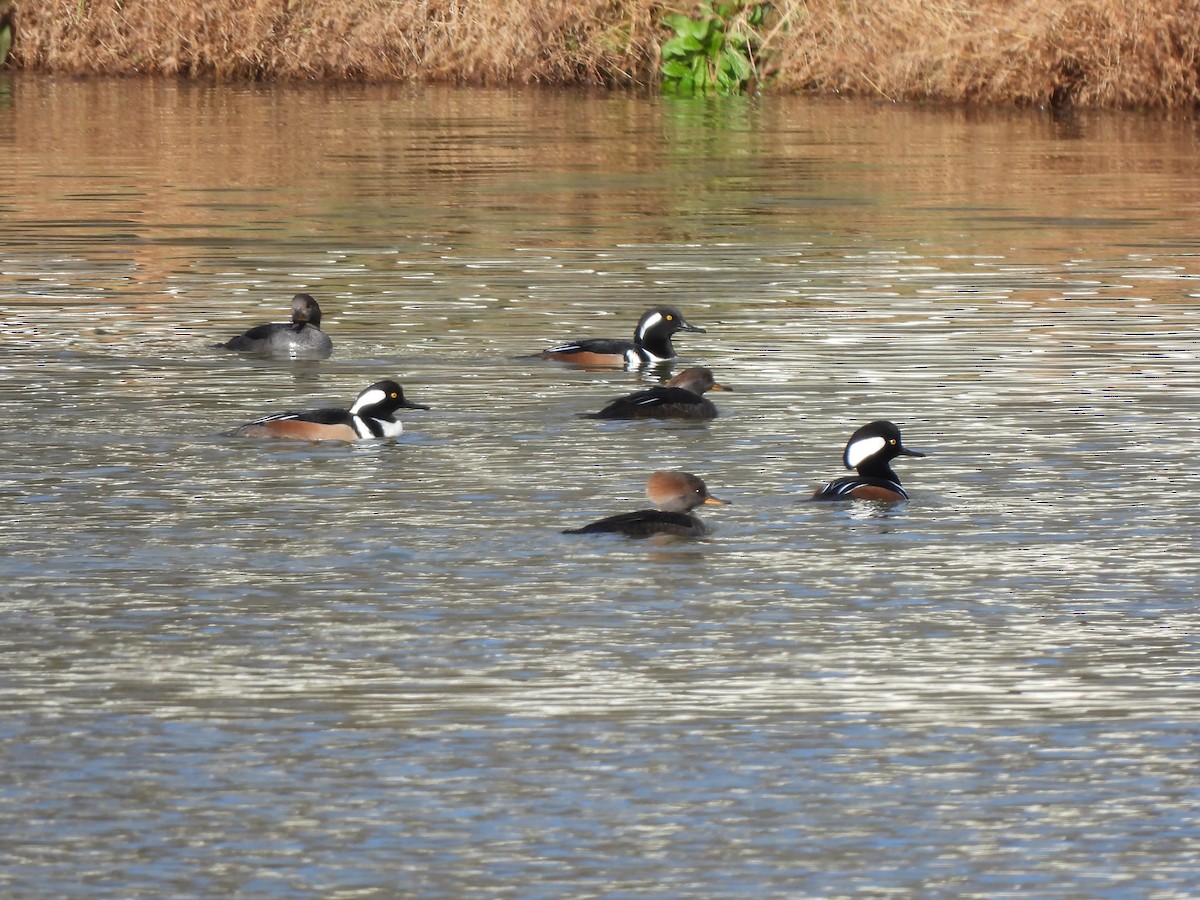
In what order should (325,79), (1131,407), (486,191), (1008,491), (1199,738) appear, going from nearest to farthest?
(1199,738)
(1008,491)
(1131,407)
(486,191)
(325,79)

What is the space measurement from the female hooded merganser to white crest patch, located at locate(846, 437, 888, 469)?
6.39 feet

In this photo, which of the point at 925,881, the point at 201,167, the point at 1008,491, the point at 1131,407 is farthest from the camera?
the point at 201,167

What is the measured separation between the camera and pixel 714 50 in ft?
136

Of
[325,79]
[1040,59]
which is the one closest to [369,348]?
[1040,59]

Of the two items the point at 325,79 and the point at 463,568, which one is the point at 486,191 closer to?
the point at 463,568

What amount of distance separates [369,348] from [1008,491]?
5770mm

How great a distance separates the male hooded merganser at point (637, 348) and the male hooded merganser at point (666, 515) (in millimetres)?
4412

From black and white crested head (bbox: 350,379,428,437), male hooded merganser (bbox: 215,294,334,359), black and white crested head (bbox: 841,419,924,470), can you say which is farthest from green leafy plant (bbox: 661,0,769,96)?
black and white crested head (bbox: 841,419,924,470)

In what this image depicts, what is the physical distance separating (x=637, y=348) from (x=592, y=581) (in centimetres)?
580

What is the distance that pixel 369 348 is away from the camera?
16141 millimetres

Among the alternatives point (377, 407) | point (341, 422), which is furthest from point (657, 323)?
point (341, 422)

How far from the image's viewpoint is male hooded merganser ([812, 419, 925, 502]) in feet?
36.4

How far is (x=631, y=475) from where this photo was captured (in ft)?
39.4

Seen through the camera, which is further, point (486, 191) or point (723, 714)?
point (486, 191)
